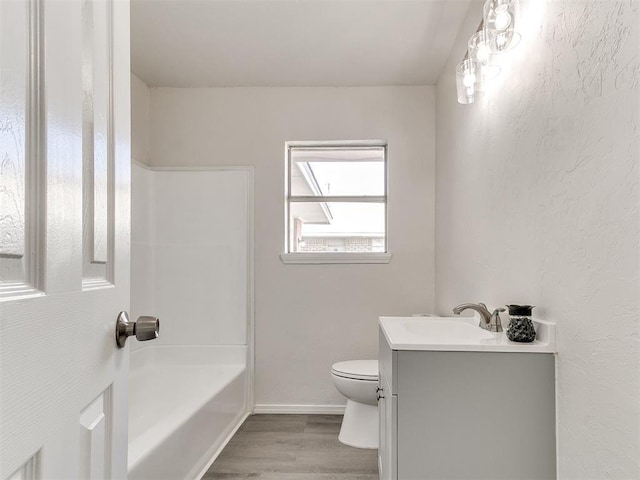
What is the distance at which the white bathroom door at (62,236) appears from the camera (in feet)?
1.67

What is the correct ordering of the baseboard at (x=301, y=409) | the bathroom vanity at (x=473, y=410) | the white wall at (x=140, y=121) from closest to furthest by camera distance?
1. the bathroom vanity at (x=473, y=410)
2. the white wall at (x=140, y=121)
3. the baseboard at (x=301, y=409)

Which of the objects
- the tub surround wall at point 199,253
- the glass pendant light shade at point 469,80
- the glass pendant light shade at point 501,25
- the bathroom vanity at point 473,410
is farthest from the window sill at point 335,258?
the bathroom vanity at point 473,410

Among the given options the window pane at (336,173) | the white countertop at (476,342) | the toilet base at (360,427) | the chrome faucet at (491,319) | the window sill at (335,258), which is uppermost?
the window pane at (336,173)

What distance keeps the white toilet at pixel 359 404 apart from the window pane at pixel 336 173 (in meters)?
1.33

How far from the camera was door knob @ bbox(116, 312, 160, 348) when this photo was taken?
849 millimetres

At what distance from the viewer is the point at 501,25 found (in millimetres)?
1606

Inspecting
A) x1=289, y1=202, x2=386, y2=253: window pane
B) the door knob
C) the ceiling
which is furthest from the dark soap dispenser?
x1=289, y1=202, x2=386, y2=253: window pane

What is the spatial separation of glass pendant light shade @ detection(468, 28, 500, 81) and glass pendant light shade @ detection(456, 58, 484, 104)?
0.08 feet

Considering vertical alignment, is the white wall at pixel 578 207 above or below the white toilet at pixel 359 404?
above

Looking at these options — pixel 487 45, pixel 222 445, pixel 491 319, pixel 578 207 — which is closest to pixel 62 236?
pixel 578 207

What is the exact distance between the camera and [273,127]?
3.35 meters

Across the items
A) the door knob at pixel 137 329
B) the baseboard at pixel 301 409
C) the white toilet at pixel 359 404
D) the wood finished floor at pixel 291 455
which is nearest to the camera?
the door knob at pixel 137 329

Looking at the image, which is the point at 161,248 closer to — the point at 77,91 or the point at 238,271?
the point at 238,271

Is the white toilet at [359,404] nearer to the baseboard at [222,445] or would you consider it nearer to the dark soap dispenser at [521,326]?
the baseboard at [222,445]
